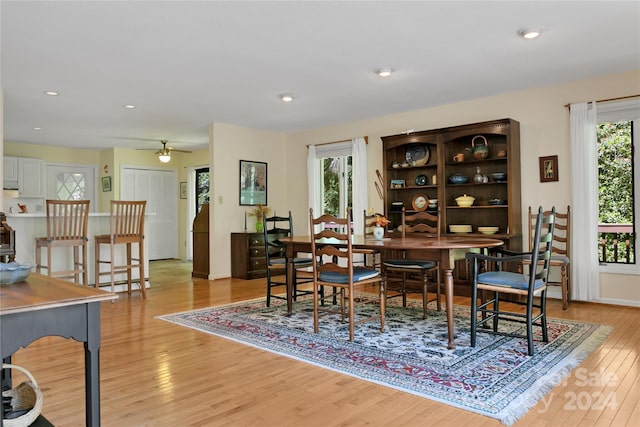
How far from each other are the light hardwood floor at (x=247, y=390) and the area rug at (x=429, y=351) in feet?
0.32

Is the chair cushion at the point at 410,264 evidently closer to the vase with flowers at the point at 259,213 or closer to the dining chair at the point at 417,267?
the dining chair at the point at 417,267

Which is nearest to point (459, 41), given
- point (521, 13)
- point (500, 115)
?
point (521, 13)

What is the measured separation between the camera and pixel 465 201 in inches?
216

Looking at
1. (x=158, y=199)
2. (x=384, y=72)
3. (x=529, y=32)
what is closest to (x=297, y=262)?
(x=384, y=72)

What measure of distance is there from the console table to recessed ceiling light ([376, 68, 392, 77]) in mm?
3561

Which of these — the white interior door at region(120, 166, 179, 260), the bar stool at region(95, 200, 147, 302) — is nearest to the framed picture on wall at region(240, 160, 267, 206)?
the bar stool at region(95, 200, 147, 302)

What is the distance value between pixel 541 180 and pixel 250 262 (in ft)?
13.5

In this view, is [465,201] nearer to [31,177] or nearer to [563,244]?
[563,244]

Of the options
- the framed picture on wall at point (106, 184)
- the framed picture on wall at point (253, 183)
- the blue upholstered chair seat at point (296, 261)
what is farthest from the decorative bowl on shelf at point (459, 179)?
the framed picture on wall at point (106, 184)

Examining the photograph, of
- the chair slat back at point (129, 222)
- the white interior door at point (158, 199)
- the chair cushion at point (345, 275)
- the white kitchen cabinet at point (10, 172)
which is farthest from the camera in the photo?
the white interior door at point (158, 199)

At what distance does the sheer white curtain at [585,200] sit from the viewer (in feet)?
15.4

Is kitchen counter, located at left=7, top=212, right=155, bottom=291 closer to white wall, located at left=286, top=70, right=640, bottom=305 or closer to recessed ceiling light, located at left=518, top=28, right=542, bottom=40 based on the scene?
white wall, located at left=286, top=70, right=640, bottom=305

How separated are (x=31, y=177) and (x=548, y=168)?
8911 mm

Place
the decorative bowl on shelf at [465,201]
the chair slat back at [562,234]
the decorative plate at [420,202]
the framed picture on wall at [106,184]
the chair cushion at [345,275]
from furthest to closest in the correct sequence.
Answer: the framed picture on wall at [106,184], the decorative plate at [420,202], the decorative bowl on shelf at [465,201], the chair slat back at [562,234], the chair cushion at [345,275]
